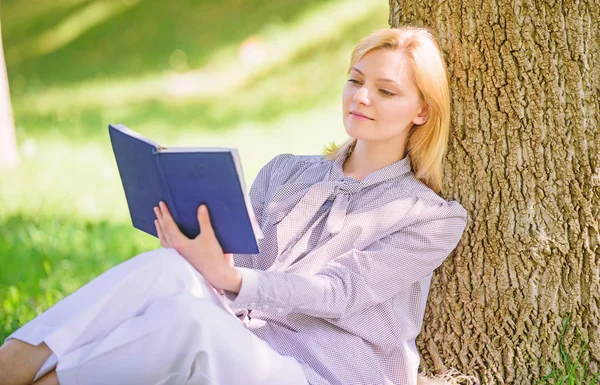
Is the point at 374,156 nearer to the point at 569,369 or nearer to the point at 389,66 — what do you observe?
the point at 389,66

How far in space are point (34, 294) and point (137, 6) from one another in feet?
26.1

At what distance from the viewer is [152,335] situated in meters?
2.38

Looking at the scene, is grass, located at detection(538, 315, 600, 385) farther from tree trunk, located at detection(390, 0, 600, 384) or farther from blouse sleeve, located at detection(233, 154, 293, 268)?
blouse sleeve, located at detection(233, 154, 293, 268)

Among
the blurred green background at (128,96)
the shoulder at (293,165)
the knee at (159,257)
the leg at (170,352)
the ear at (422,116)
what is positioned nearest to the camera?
the leg at (170,352)

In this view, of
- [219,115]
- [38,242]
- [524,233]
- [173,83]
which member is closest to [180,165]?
[524,233]

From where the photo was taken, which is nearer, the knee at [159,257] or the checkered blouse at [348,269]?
the knee at [159,257]

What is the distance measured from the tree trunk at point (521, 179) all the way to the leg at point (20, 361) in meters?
1.44

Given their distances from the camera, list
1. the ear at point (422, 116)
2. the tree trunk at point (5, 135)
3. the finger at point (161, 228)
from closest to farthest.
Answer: the finger at point (161, 228) → the ear at point (422, 116) → the tree trunk at point (5, 135)

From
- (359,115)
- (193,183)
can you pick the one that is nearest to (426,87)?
(359,115)

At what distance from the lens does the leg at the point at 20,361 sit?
246 cm

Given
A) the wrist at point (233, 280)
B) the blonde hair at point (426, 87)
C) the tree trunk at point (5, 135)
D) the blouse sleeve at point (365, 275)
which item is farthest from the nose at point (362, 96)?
the tree trunk at point (5, 135)

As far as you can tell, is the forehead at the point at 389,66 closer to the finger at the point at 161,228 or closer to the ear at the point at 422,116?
the ear at the point at 422,116

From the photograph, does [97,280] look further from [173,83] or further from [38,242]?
[173,83]

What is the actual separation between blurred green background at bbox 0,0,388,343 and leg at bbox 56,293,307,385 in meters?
2.30
